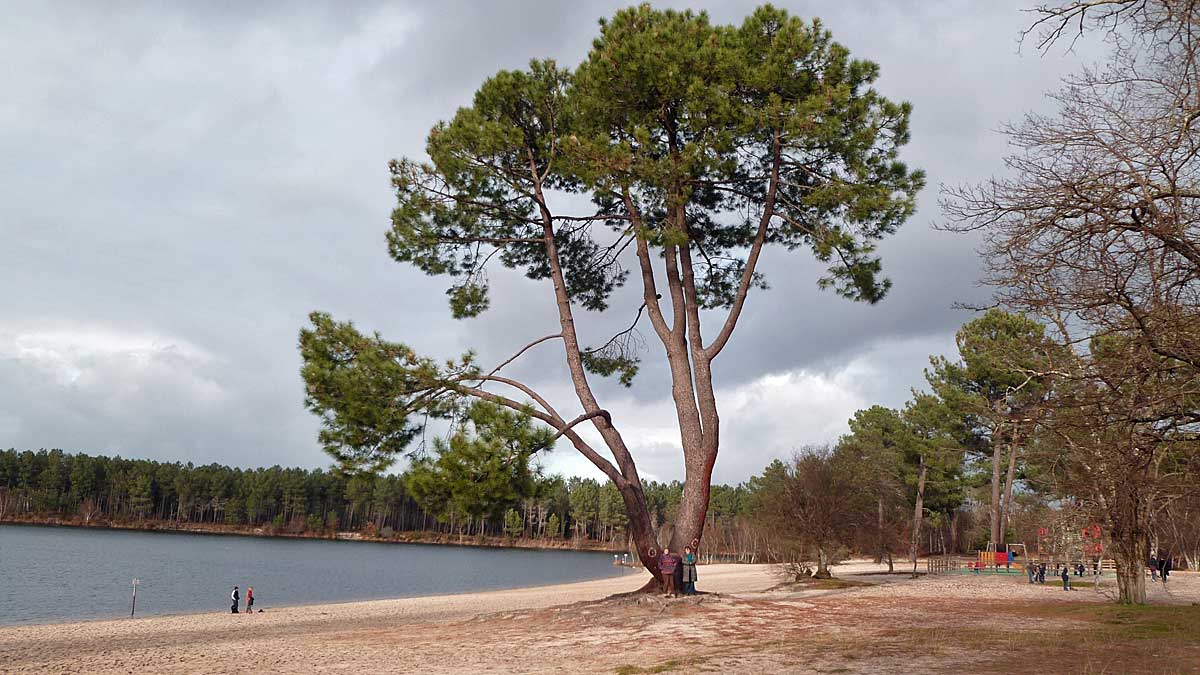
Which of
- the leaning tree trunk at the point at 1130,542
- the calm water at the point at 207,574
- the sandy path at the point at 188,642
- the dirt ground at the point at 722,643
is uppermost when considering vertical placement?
the leaning tree trunk at the point at 1130,542

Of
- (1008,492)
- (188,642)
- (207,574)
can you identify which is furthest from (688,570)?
(207,574)

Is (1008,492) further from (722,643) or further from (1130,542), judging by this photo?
(722,643)

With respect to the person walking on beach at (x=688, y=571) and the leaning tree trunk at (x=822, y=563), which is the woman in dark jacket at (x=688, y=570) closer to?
the person walking on beach at (x=688, y=571)

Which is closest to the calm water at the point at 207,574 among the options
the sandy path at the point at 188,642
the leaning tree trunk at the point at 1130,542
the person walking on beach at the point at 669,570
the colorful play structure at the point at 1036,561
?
the sandy path at the point at 188,642

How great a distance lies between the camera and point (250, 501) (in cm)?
12281

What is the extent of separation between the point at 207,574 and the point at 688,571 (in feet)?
165

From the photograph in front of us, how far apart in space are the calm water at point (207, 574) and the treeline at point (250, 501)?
24093mm

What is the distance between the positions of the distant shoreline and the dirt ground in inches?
4341

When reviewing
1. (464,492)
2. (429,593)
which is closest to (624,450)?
(464,492)

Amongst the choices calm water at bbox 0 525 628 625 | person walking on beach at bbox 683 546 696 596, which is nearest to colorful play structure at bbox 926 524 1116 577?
person walking on beach at bbox 683 546 696 596

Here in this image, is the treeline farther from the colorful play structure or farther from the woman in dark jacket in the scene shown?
the woman in dark jacket

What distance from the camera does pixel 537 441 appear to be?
14.5m

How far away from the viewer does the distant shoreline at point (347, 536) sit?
118 metres

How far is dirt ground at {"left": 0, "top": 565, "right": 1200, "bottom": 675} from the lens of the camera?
9.05 m
